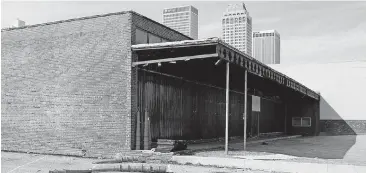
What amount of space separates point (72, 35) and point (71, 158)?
5.08 meters

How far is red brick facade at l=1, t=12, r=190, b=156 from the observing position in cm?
1562

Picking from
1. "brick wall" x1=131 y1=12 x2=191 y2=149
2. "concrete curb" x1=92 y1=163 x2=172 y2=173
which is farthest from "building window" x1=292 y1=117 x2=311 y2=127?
"concrete curb" x1=92 y1=163 x2=172 y2=173

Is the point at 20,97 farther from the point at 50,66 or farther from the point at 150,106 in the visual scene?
the point at 150,106

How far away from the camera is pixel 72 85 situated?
1689cm

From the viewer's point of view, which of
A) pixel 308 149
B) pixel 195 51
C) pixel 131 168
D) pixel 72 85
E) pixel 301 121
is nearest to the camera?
pixel 131 168

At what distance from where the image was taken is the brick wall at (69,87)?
15664 millimetres

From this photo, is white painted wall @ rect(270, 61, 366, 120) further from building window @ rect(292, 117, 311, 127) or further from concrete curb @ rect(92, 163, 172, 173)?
concrete curb @ rect(92, 163, 172, 173)

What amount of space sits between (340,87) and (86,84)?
96.7 ft

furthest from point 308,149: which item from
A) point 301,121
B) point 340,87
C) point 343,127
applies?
point 340,87

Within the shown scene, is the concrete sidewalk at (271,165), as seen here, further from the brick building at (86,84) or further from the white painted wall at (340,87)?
the white painted wall at (340,87)

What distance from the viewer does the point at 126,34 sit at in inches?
613

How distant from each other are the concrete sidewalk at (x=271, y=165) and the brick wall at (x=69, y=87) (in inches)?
114

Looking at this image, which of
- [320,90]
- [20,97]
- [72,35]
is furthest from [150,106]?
[320,90]

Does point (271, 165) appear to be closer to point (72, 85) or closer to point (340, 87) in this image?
point (72, 85)
